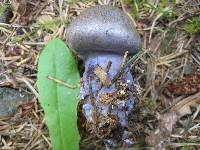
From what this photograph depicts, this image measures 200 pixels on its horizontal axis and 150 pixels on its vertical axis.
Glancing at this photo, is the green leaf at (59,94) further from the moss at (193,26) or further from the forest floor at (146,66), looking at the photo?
the moss at (193,26)

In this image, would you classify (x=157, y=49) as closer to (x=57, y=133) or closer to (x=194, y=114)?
(x=194, y=114)

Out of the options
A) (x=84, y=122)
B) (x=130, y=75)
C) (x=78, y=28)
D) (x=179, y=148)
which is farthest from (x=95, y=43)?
(x=179, y=148)

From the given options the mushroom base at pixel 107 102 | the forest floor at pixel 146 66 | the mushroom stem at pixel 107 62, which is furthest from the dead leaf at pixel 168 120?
the mushroom stem at pixel 107 62

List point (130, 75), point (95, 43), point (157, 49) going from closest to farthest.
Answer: point (95, 43) < point (130, 75) < point (157, 49)

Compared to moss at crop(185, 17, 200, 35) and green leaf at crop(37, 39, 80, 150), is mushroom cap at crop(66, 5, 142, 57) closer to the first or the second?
green leaf at crop(37, 39, 80, 150)

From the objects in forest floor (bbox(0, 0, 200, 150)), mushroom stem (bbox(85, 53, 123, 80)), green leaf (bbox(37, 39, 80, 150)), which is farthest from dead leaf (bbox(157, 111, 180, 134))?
green leaf (bbox(37, 39, 80, 150))

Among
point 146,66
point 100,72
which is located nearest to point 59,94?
point 100,72
